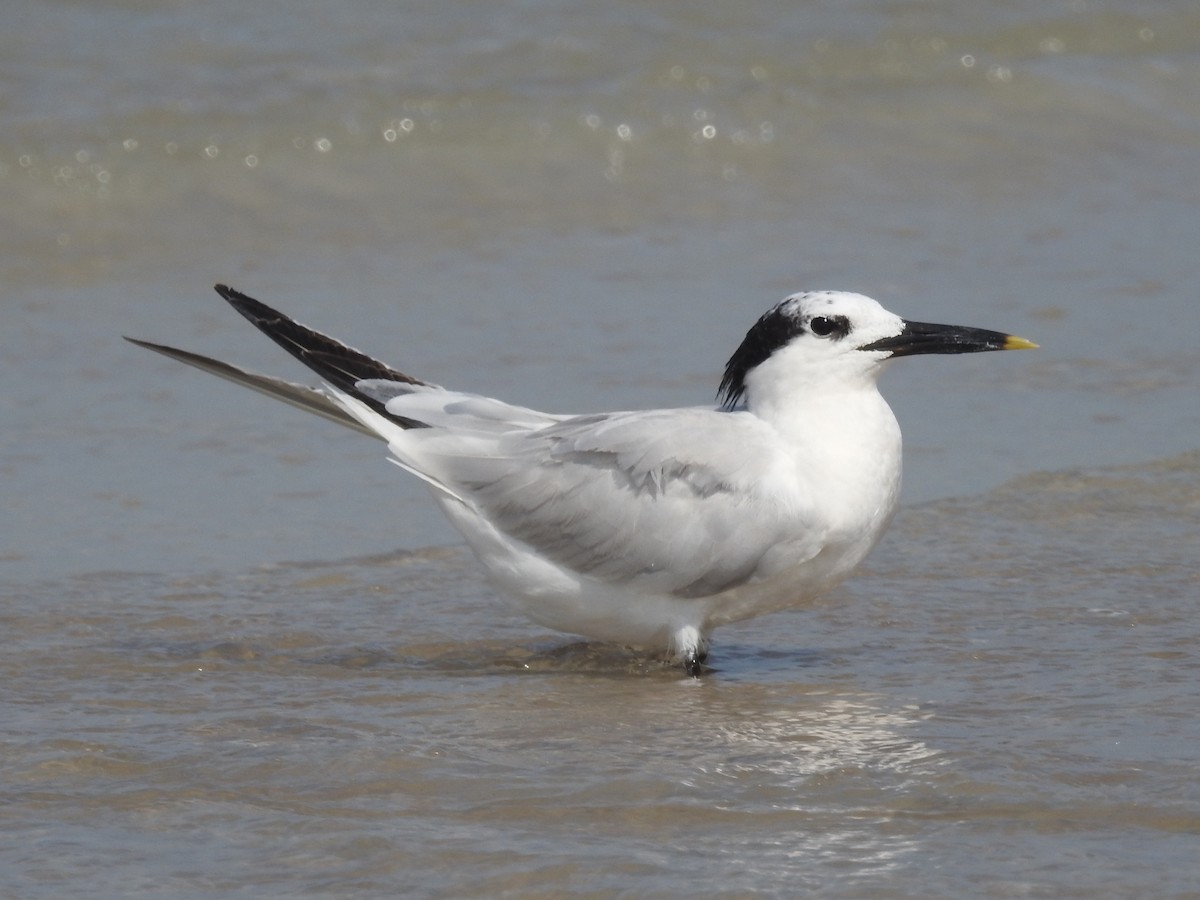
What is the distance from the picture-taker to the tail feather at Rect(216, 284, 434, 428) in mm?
4617

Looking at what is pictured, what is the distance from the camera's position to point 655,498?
4.37 meters

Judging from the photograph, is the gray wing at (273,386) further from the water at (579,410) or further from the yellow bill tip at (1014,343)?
the yellow bill tip at (1014,343)

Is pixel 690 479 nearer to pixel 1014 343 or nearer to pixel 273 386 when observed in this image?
pixel 1014 343

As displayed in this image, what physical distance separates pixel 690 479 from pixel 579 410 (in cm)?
181

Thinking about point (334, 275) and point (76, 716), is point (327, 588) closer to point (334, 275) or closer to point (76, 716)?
point (76, 716)

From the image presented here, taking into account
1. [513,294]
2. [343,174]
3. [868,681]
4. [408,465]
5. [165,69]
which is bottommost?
[868,681]

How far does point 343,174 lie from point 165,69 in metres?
1.47

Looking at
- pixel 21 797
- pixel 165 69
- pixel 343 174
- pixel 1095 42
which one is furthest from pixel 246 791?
pixel 1095 42

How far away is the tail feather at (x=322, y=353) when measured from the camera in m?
4.62

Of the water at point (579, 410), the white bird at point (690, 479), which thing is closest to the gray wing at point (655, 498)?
the white bird at point (690, 479)

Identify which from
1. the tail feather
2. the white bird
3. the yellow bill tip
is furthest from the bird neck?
the tail feather

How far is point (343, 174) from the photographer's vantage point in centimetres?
890

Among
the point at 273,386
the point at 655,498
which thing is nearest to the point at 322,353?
the point at 273,386

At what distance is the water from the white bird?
21cm
